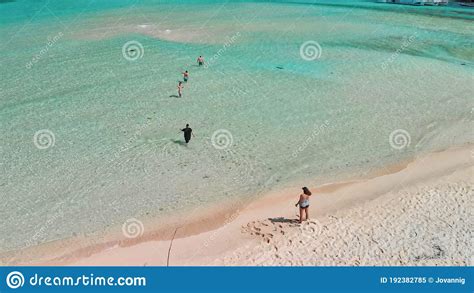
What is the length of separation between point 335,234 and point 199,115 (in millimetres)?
14003

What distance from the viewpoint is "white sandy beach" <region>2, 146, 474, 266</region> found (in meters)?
14.1

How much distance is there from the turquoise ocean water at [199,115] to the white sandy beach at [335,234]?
1545mm

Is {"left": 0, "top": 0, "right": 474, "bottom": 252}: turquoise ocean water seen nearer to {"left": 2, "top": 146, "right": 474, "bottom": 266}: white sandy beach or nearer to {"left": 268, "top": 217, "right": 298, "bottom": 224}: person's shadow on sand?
{"left": 2, "top": 146, "right": 474, "bottom": 266}: white sandy beach

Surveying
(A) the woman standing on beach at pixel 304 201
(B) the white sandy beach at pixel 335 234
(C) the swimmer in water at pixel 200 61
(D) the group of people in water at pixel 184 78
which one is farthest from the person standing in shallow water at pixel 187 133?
(C) the swimmer in water at pixel 200 61

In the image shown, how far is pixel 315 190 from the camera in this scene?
18719 millimetres

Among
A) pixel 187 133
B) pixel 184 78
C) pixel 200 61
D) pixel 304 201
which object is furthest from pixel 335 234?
pixel 200 61

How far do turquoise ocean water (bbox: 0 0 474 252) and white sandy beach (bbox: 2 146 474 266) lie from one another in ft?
5.07

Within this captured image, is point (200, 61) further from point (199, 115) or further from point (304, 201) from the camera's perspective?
point (304, 201)

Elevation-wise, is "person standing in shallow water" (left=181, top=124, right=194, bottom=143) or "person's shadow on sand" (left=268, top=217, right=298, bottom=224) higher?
"person standing in shallow water" (left=181, top=124, right=194, bottom=143)

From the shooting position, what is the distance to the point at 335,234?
15.3 meters

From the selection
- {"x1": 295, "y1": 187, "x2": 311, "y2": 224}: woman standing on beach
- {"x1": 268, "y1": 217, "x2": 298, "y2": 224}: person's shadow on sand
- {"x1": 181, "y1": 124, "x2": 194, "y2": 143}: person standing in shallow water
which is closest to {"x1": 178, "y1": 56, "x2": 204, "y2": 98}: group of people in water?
{"x1": 181, "y1": 124, "x2": 194, "y2": 143}: person standing in shallow water

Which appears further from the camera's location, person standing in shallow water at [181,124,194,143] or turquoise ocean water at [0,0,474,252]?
person standing in shallow water at [181,124,194,143]

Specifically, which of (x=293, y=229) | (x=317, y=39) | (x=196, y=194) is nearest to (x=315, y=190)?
(x=293, y=229)

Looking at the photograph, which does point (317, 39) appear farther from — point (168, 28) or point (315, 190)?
point (315, 190)
